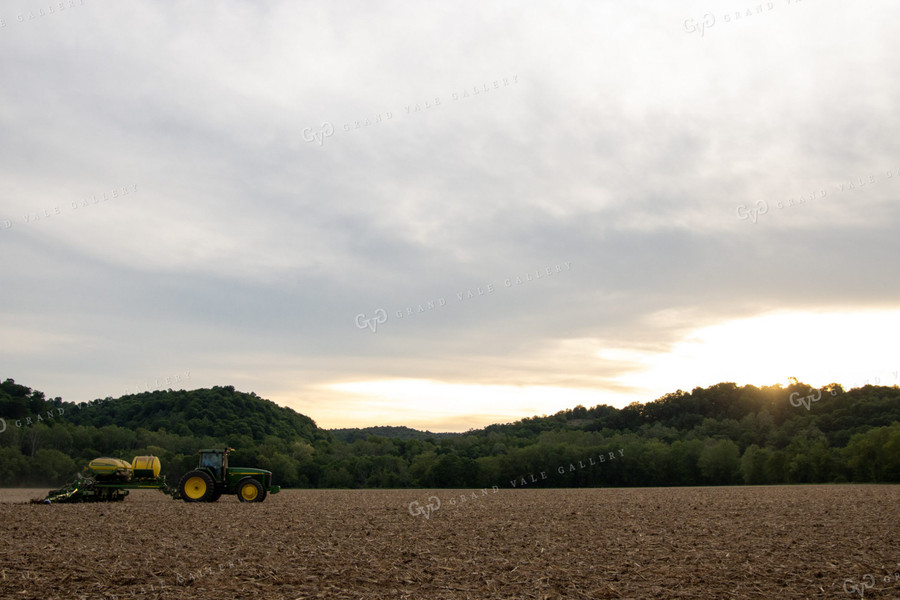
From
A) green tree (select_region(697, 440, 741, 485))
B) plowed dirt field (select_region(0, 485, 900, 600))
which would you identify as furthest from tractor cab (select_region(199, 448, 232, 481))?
green tree (select_region(697, 440, 741, 485))

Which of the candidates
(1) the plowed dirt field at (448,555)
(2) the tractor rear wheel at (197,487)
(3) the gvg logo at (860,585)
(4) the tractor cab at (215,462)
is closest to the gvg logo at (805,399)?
(1) the plowed dirt field at (448,555)

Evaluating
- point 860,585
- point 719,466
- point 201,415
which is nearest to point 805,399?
point 719,466

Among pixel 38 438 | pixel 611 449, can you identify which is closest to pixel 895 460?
pixel 611 449

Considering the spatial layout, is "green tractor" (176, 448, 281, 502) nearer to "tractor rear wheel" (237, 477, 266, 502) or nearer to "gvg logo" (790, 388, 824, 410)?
"tractor rear wheel" (237, 477, 266, 502)

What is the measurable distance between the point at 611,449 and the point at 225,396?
2643 inches

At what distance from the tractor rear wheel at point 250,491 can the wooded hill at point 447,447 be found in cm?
4206

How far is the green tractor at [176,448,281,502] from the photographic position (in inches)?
1398

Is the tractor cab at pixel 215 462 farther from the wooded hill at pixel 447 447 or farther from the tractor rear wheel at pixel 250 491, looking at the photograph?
the wooded hill at pixel 447 447

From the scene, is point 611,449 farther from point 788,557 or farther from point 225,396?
point 788,557

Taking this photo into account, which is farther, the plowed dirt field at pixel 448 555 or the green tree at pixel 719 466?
the green tree at pixel 719 466

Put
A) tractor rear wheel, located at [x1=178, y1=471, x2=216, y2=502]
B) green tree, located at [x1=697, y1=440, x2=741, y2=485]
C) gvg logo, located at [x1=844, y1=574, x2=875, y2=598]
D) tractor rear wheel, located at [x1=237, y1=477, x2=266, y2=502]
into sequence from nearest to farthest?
1. gvg logo, located at [x1=844, y1=574, x2=875, y2=598]
2. tractor rear wheel, located at [x1=178, y1=471, x2=216, y2=502]
3. tractor rear wheel, located at [x1=237, y1=477, x2=266, y2=502]
4. green tree, located at [x1=697, y1=440, x2=741, y2=485]

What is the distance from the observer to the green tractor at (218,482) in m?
35.5

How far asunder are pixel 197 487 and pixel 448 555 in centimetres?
2147

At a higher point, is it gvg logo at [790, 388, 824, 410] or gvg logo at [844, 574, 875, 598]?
gvg logo at [790, 388, 824, 410]
